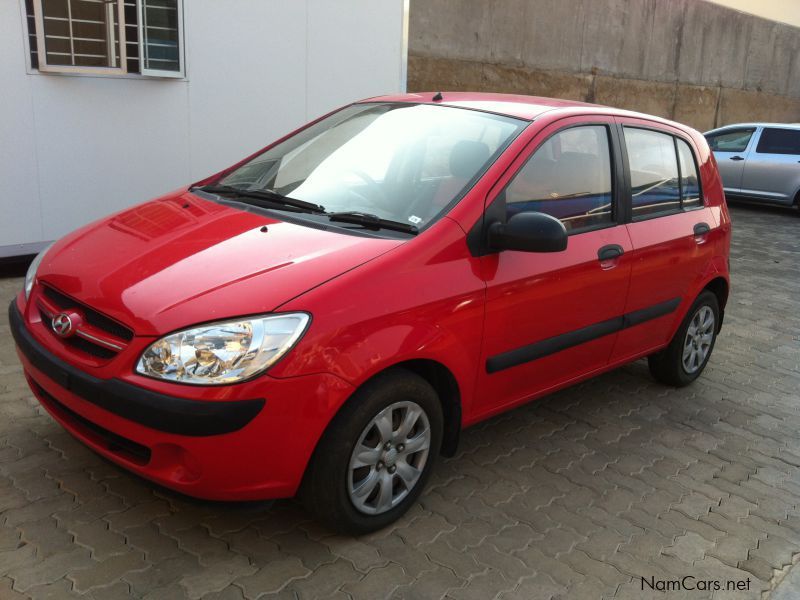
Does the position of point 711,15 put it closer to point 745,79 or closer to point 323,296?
point 745,79

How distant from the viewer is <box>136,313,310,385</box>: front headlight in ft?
8.39

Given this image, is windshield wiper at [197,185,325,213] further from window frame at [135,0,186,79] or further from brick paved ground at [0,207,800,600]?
window frame at [135,0,186,79]

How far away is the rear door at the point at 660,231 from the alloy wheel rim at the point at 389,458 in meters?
1.51

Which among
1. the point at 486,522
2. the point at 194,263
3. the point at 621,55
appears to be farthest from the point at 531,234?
the point at 621,55

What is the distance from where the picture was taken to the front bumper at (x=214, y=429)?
8.31ft

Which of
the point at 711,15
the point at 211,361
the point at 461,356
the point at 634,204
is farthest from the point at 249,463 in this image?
the point at 711,15

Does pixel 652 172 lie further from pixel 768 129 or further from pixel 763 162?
pixel 768 129

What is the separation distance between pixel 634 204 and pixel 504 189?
1.09m

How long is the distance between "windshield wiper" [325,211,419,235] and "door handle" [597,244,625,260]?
1.12m

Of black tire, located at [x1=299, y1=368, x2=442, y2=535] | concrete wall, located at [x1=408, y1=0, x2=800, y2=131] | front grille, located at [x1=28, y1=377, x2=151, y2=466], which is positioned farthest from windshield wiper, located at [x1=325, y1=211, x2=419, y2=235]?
concrete wall, located at [x1=408, y1=0, x2=800, y2=131]

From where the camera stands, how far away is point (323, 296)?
8.84 ft

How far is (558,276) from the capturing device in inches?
139

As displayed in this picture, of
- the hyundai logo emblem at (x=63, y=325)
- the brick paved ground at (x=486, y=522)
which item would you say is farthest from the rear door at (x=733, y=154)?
the hyundai logo emblem at (x=63, y=325)

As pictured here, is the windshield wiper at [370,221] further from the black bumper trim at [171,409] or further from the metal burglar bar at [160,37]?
the metal burglar bar at [160,37]
